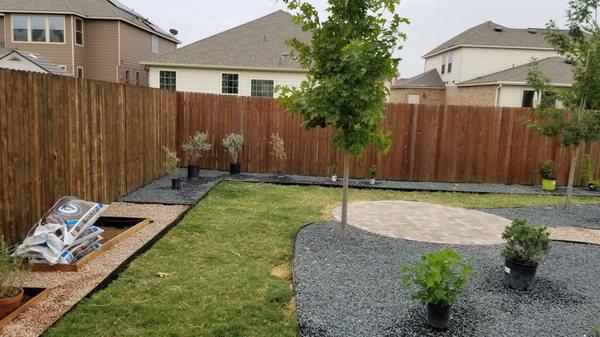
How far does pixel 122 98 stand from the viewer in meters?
8.93

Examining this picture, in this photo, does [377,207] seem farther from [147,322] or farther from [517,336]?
[147,322]

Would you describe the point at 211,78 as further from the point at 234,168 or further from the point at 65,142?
the point at 65,142

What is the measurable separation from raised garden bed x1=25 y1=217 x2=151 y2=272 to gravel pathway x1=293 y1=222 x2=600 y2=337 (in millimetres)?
2497

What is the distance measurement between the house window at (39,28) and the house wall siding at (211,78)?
8460mm

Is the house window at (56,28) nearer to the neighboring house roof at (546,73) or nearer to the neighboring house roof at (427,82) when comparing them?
the neighboring house roof at (427,82)

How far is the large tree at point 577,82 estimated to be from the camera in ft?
29.0

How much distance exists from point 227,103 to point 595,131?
29.7ft

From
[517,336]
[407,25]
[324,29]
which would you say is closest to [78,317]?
[517,336]

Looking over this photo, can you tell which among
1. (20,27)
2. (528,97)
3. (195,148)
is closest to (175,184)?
(195,148)

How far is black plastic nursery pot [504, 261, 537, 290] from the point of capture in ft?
16.7

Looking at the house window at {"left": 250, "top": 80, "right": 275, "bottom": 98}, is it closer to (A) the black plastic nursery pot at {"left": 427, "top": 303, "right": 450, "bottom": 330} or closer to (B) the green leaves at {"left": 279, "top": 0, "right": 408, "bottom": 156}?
(B) the green leaves at {"left": 279, "top": 0, "right": 408, "bottom": 156}

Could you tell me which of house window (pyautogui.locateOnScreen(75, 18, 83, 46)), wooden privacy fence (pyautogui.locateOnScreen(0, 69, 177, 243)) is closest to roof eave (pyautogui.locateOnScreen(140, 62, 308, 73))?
house window (pyautogui.locateOnScreen(75, 18, 83, 46))

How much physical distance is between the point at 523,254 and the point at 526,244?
0.41 ft

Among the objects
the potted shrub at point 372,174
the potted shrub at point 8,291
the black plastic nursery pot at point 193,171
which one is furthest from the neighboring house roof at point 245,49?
the potted shrub at point 8,291
